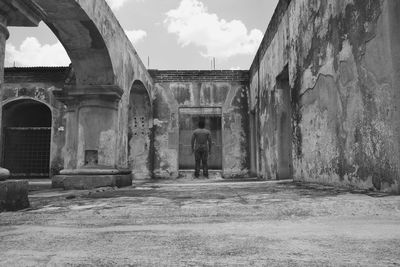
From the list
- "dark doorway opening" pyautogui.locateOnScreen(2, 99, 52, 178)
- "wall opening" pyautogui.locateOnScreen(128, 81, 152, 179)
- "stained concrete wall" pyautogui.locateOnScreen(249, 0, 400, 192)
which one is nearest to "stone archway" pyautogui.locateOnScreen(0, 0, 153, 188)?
"stained concrete wall" pyautogui.locateOnScreen(249, 0, 400, 192)

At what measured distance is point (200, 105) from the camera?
10.6 metres

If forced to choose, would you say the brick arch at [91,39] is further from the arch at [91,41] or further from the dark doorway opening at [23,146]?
the dark doorway opening at [23,146]

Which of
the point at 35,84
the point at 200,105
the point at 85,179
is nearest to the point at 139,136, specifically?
the point at 200,105

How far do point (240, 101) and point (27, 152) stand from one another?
700 centimetres

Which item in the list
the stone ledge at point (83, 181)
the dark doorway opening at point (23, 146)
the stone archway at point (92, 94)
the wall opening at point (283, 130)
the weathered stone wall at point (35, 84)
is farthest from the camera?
the dark doorway opening at point (23, 146)

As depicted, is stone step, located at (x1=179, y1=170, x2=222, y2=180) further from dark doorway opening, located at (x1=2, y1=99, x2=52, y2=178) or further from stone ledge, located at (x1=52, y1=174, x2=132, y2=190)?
stone ledge, located at (x1=52, y1=174, x2=132, y2=190)

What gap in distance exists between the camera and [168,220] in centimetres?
205

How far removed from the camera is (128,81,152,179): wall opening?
400 inches

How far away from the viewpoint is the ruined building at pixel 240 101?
10.3ft

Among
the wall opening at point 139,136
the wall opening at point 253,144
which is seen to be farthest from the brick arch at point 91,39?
the wall opening at point 253,144

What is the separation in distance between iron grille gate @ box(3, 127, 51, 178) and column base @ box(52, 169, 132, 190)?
21.9 feet

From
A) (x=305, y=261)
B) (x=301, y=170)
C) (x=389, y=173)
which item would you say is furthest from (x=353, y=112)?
(x=305, y=261)

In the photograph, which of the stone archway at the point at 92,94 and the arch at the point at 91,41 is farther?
the stone archway at the point at 92,94

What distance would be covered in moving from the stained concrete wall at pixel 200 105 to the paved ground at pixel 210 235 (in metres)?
7.89
